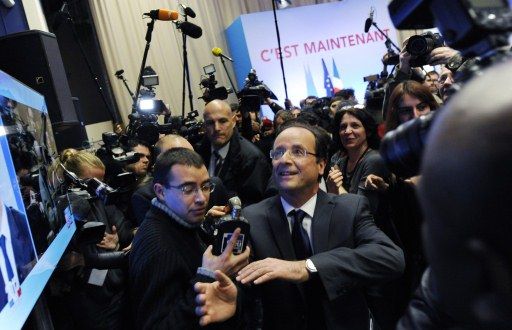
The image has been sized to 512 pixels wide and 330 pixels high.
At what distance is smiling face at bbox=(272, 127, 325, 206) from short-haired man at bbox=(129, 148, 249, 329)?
32cm

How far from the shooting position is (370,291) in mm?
1825

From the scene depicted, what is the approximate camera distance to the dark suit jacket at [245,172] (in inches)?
119

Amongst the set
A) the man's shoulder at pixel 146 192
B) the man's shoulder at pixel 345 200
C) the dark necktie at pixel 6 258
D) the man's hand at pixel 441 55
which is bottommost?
the man's shoulder at pixel 345 200

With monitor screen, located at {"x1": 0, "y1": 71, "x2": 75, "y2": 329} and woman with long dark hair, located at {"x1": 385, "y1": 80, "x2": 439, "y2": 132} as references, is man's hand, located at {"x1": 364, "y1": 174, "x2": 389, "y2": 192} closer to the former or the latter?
woman with long dark hair, located at {"x1": 385, "y1": 80, "x2": 439, "y2": 132}

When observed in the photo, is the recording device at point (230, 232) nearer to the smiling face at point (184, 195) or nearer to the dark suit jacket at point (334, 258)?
the dark suit jacket at point (334, 258)

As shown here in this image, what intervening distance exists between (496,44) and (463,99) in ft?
0.76

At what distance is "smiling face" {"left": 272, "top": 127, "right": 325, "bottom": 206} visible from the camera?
1821 mm

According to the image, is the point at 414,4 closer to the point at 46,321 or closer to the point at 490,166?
the point at 490,166

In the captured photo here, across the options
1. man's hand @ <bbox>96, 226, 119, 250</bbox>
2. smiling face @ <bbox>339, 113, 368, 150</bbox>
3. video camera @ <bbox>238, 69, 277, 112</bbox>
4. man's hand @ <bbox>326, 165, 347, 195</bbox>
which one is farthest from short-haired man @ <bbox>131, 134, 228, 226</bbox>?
video camera @ <bbox>238, 69, 277, 112</bbox>

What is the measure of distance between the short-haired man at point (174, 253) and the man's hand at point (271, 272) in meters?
0.10

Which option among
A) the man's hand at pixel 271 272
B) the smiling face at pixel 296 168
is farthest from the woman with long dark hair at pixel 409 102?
the man's hand at pixel 271 272

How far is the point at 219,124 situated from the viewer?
3.24m

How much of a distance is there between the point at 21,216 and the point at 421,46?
1.73m

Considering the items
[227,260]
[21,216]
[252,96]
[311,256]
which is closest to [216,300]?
[227,260]
